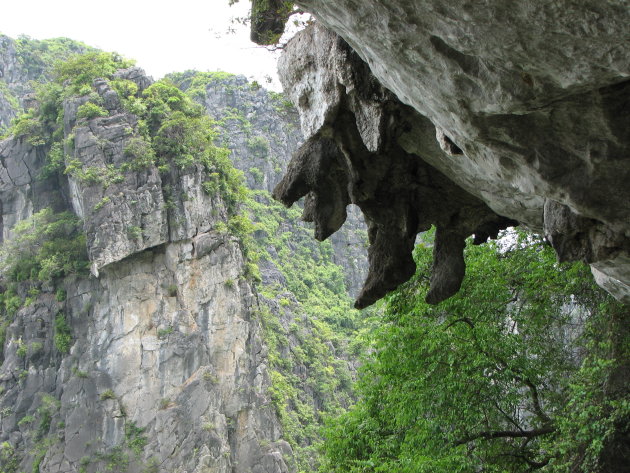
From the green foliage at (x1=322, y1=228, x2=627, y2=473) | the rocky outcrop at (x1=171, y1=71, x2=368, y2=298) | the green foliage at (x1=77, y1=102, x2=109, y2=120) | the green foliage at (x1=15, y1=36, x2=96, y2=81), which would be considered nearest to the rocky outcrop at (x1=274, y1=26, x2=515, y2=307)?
the green foliage at (x1=322, y1=228, x2=627, y2=473)

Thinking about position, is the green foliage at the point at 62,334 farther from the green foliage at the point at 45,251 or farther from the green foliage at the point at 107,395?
the green foliage at the point at 107,395

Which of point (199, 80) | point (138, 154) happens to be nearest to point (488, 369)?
point (138, 154)

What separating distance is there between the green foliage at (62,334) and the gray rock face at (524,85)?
34.6 m

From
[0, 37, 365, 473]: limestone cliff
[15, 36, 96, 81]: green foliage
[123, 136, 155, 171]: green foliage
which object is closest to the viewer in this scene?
[0, 37, 365, 473]: limestone cliff

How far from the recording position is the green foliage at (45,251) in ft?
127

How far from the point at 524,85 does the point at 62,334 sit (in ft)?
120

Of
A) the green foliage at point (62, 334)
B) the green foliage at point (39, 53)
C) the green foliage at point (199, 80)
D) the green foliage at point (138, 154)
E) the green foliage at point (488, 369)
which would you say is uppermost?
the green foliage at point (39, 53)

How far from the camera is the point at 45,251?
39500mm

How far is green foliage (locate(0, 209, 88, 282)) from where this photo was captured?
1519 inches

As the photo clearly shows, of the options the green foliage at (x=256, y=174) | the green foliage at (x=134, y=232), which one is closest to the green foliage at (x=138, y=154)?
the green foliage at (x=134, y=232)

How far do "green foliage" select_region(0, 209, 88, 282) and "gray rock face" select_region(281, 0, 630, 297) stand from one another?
117 ft

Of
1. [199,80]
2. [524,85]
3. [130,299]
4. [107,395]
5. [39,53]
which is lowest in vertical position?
[524,85]

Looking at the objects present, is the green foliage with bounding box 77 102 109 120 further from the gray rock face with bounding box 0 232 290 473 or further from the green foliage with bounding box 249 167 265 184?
the green foliage with bounding box 249 167 265 184

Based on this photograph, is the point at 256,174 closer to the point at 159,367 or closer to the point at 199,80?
the point at 199,80
